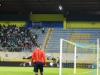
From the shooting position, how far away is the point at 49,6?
50.8 m

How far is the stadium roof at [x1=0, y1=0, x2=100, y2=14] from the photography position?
47750mm

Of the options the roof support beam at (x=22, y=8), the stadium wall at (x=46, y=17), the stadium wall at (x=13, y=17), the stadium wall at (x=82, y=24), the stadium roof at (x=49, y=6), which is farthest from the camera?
the stadium wall at (x=13, y=17)

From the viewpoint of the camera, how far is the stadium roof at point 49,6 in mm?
47750

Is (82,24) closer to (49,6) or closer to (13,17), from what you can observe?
(49,6)

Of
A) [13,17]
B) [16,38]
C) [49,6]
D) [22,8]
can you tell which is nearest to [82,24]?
[49,6]

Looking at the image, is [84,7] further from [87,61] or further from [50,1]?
[87,61]

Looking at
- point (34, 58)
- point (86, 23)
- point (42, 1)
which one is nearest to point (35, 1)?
point (42, 1)

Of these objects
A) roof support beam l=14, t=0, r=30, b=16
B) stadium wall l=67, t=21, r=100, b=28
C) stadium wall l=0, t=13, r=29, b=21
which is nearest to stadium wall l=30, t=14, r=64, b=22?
stadium wall l=0, t=13, r=29, b=21

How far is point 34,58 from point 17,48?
29.2 meters

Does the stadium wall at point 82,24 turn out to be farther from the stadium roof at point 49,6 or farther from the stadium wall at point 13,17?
the stadium wall at point 13,17

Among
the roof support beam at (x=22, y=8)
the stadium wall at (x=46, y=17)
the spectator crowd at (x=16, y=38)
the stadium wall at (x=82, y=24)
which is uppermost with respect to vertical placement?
the roof support beam at (x=22, y=8)

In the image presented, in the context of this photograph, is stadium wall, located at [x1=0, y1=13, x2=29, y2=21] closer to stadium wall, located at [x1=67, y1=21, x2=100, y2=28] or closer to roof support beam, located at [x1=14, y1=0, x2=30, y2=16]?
roof support beam, located at [x1=14, y1=0, x2=30, y2=16]

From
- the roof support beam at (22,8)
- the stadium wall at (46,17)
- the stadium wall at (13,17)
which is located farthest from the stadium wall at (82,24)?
the stadium wall at (13,17)

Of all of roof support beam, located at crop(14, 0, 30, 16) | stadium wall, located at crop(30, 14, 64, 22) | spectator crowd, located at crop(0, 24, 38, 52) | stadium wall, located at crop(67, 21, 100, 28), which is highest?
roof support beam, located at crop(14, 0, 30, 16)
